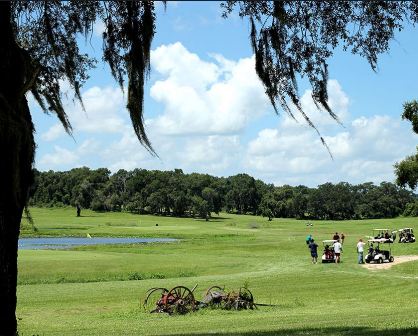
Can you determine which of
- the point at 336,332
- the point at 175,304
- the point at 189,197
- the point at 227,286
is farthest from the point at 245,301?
the point at 189,197

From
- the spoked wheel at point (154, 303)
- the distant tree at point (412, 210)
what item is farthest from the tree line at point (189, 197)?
the spoked wheel at point (154, 303)

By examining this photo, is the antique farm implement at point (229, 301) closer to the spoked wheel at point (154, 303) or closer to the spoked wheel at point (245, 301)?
the spoked wheel at point (245, 301)

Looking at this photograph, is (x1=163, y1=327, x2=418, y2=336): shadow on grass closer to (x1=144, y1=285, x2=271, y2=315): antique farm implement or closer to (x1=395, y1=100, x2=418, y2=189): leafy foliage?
(x1=144, y1=285, x2=271, y2=315): antique farm implement

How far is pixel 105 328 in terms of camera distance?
15266mm

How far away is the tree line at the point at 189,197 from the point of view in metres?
168

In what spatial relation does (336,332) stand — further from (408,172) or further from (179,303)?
(408,172)

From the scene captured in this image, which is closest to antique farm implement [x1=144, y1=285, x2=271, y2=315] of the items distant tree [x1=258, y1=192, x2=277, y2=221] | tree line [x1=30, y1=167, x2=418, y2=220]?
tree line [x1=30, y1=167, x2=418, y2=220]

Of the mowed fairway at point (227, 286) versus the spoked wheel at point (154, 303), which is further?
the spoked wheel at point (154, 303)

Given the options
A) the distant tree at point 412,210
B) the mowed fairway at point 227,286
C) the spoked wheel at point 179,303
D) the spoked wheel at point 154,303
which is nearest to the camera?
the mowed fairway at point 227,286

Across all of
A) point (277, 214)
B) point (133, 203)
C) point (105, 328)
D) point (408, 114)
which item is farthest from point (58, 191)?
point (105, 328)

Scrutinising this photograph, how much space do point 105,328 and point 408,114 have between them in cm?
2640

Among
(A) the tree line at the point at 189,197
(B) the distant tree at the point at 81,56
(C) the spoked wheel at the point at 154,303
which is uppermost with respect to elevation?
(A) the tree line at the point at 189,197

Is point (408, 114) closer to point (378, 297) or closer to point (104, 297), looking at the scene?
point (378, 297)

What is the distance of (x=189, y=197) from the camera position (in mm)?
168125
